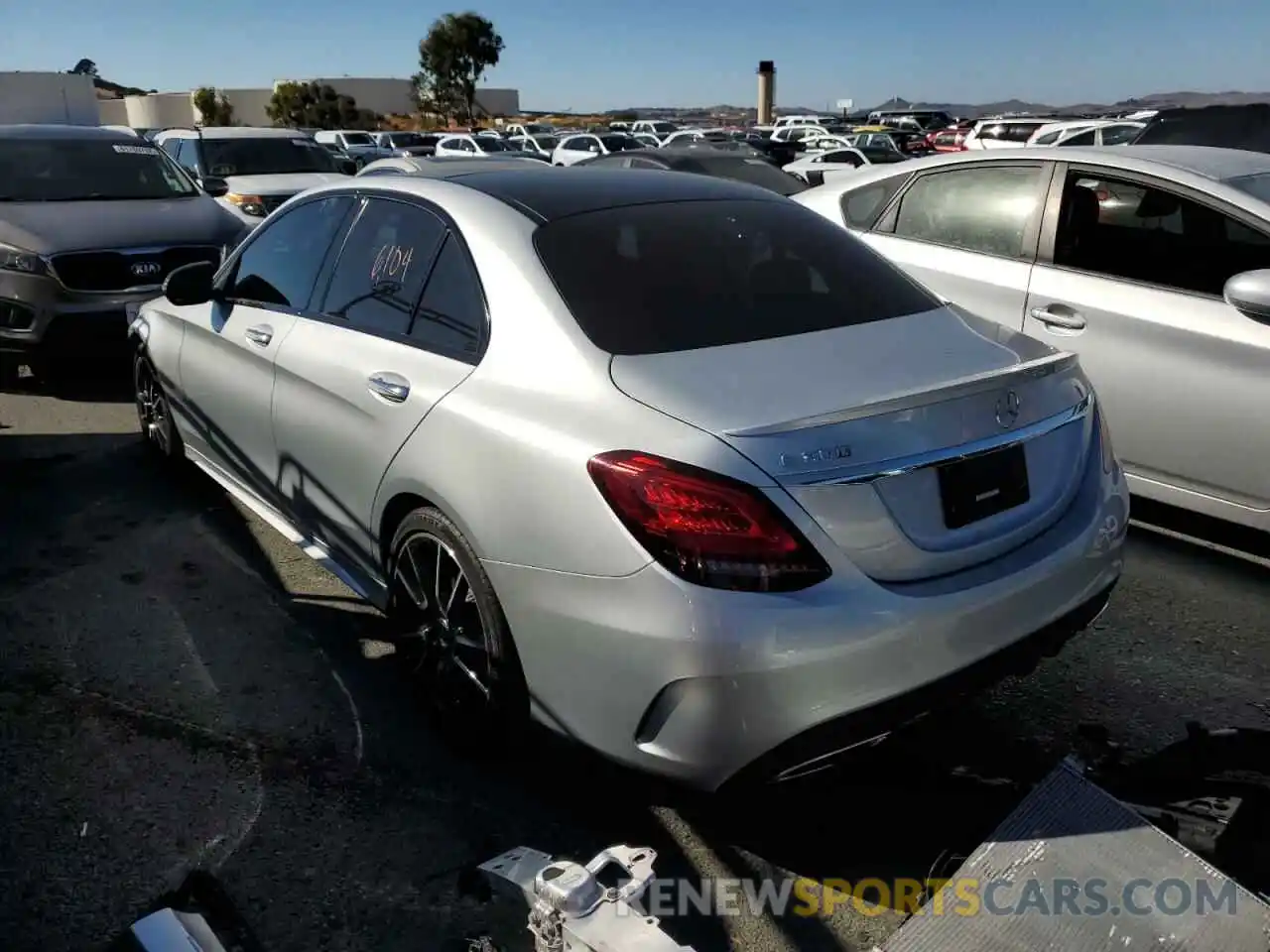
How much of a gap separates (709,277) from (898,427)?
909 mm

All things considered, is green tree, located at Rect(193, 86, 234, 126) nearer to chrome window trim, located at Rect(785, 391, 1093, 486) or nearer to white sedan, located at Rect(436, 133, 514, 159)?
white sedan, located at Rect(436, 133, 514, 159)

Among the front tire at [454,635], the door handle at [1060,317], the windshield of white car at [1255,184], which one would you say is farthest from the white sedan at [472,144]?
the front tire at [454,635]

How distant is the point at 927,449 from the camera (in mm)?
2393

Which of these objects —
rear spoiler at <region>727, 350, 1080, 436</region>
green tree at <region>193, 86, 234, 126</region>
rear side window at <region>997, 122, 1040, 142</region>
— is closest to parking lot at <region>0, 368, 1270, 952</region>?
rear spoiler at <region>727, 350, 1080, 436</region>

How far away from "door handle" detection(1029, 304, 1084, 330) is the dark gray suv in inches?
190

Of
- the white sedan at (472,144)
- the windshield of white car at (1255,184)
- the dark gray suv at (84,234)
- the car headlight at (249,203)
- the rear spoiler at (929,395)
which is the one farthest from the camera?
the white sedan at (472,144)

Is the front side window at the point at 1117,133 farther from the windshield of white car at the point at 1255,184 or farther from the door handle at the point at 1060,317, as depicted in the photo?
the door handle at the point at 1060,317

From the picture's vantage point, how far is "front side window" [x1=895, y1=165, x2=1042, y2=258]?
482 centimetres

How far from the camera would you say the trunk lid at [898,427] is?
7.54ft

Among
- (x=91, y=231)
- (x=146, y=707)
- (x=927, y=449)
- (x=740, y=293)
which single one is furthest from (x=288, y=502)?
(x=91, y=231)

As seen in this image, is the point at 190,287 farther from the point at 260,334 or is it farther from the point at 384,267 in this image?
the point at 384,267

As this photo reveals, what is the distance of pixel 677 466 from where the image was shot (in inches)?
90.4

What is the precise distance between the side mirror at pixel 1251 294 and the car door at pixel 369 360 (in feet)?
9.06

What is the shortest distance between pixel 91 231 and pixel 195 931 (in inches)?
247
